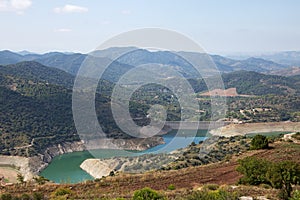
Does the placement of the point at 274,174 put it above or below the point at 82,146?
above

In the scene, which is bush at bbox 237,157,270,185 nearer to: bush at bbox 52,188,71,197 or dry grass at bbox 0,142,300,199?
dry grass at bbox 0,142,300,199

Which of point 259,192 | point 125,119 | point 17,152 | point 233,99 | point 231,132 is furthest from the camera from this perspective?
point 233,99

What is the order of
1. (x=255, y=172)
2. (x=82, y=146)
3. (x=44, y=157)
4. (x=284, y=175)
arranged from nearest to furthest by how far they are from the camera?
(x=284, y=175) < (x=255, y=172) < (x=44, y=157) < (x=82, y=146)

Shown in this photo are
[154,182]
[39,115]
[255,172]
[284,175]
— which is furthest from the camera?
[39,115]

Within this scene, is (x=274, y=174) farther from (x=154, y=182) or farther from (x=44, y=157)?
(x=44, y=157)

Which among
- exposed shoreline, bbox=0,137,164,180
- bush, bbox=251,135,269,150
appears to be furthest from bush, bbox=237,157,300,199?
exposed shoreline, bbox=0,137,164,180

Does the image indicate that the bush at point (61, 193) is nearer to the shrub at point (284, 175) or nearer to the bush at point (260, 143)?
the shrub at point (284, 175)

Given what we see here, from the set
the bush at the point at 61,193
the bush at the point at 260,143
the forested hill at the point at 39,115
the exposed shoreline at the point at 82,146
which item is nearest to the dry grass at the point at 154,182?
the bush at the point at 61,193

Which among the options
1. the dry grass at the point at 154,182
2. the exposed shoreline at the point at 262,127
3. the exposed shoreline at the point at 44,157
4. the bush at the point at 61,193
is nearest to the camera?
the bush at the point at 61,193

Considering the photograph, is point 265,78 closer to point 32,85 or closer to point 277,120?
point 277,120

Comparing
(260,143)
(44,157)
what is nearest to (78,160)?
(44,157)

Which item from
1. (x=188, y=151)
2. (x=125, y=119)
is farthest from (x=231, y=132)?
(x=125, y=119)
